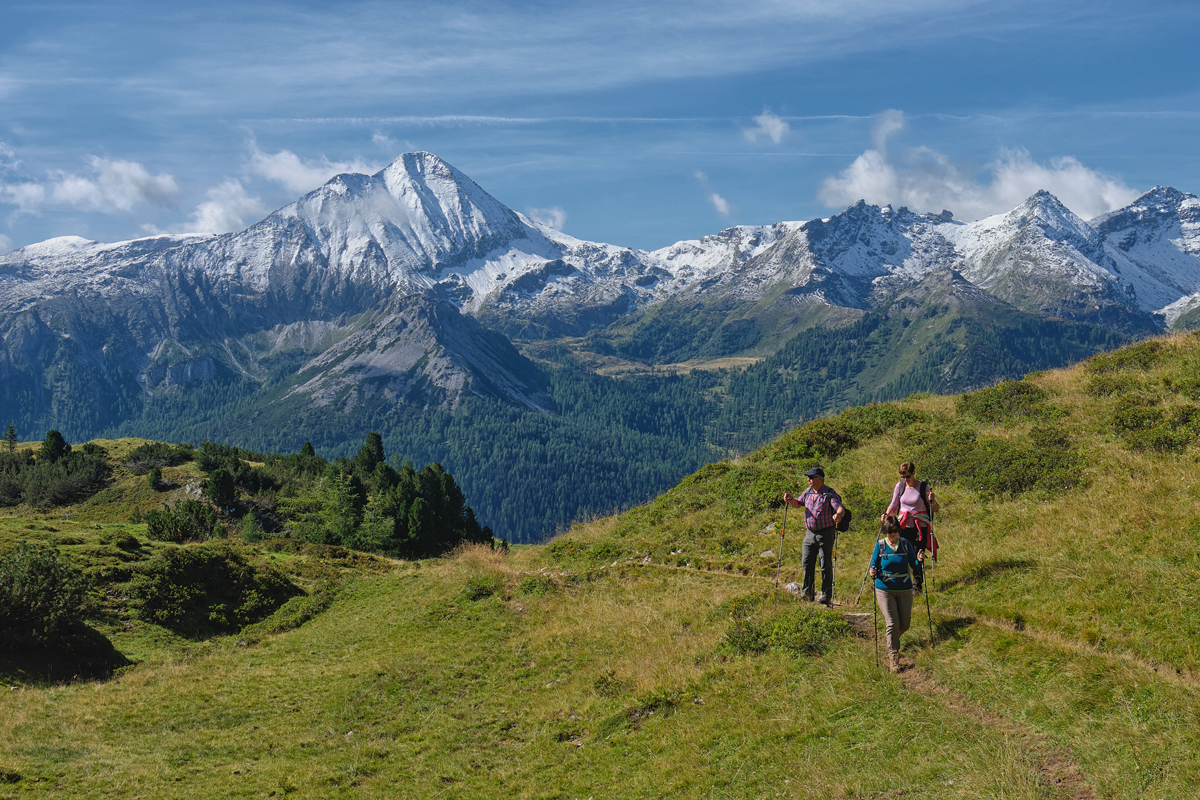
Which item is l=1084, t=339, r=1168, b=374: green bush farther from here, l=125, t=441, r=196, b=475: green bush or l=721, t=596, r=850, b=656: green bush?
l=125, t=441, r=196, b=475: green bush

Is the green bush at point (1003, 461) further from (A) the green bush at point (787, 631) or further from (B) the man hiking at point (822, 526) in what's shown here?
(A) the green bush at point (787, 631)

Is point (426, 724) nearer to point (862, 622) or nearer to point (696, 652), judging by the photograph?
point (696, 652)

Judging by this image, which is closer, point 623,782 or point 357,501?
point 623,782

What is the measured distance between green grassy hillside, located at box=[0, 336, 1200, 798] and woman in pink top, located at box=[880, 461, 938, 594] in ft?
4.44

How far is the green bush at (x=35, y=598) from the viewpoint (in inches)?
861

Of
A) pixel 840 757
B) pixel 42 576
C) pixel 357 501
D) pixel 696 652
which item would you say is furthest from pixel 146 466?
pixel 840 757

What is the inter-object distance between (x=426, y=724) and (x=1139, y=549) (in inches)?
715

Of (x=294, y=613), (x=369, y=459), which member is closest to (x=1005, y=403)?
(x=294, y=613)

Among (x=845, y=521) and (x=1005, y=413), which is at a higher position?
(x=1005, y=413)

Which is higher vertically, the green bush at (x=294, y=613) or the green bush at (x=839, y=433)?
the green bush at (x=839, y=433)

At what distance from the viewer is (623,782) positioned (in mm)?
13477

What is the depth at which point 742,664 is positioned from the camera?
656 inches

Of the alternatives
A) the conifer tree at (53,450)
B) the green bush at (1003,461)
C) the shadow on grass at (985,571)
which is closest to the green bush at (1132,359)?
the green bush at (1003,461)

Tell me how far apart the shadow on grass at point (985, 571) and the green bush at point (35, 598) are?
26952 millimetres
